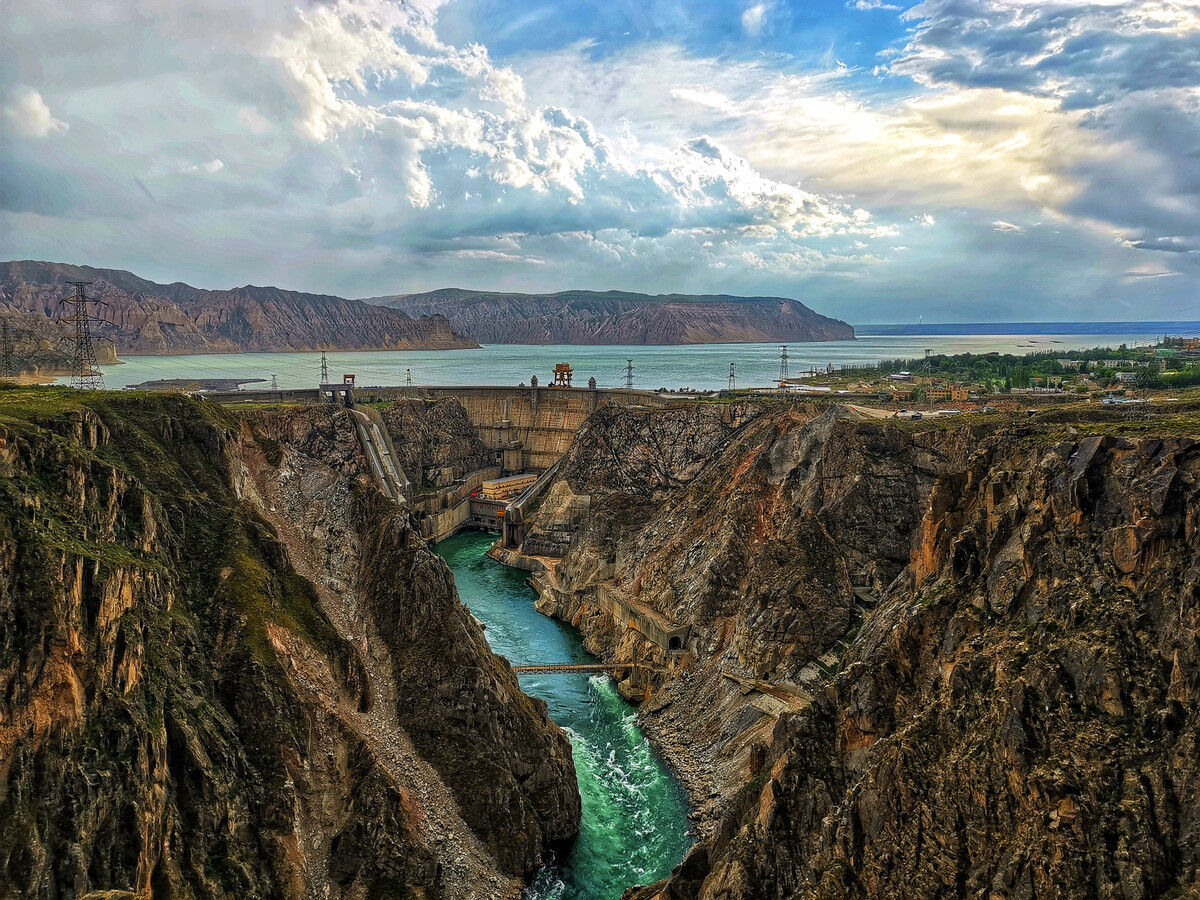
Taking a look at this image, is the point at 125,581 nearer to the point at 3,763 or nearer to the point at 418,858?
the point at 3,763

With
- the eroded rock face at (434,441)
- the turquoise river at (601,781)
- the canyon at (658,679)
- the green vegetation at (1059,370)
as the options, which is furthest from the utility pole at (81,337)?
the green vegetation at (1059,370)

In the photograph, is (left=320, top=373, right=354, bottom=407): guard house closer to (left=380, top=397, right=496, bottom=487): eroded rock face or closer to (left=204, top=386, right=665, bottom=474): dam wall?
(left=204, top=386, right=665, bottom=474): dam wall

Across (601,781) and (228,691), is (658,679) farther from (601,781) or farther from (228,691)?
(228,691)

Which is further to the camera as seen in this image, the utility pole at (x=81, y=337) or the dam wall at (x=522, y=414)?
the dam wall at (x=522, y=414)

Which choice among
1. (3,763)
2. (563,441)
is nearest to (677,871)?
(3,763)

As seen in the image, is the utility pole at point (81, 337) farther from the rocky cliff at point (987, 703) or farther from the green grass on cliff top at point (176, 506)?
the rocky cliff at point (987, 703)

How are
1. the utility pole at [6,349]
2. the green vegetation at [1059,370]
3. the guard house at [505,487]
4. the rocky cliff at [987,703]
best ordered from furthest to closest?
the utility pole at [6,349]
the guard house at [505,487]
the green vegetation at [1059,370]
the rocky cliff at [987,703]

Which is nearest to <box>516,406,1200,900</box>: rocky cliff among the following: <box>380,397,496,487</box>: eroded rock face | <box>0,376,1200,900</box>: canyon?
<box>0,376,1200,900</box>: canyon
